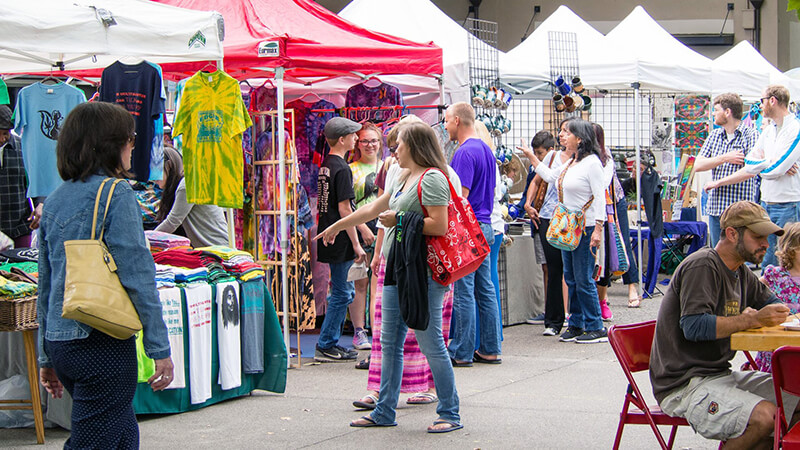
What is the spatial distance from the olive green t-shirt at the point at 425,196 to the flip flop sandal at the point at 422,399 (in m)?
1.20

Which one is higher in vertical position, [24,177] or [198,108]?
[198,108]

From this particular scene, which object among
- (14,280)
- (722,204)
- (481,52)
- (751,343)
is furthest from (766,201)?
(14,280)

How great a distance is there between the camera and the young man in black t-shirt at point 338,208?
7.25m

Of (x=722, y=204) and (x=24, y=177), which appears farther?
(x=722, y=204)

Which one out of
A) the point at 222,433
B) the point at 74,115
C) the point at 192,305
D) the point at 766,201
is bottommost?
the point at 222,433

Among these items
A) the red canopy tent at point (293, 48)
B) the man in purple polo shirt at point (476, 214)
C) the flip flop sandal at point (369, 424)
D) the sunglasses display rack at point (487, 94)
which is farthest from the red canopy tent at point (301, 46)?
the flip flop sandal at point (369, 424)

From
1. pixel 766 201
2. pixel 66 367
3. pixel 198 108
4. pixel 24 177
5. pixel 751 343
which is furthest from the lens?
pixel 766 201

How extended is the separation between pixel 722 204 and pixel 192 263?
4.97m

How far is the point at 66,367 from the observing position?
332 cm

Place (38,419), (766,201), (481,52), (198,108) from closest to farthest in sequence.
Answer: (38,419) < (198,108) < (766,201) < (481,52)

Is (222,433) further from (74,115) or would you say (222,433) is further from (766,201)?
(766,201)

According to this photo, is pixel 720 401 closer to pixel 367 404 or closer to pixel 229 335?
pixel 367 404

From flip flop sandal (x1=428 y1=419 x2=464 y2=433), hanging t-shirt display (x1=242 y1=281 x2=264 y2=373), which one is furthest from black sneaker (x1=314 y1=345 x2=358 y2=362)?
flip flop sandal (x1=428 y1=419 x2=464 y2=433)

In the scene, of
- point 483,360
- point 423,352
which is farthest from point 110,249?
point 483,360
